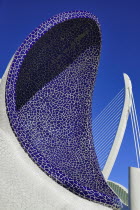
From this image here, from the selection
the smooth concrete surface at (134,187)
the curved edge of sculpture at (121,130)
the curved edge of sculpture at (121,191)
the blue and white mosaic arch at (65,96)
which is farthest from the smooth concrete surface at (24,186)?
the curved edge of sculpture at (121,191)

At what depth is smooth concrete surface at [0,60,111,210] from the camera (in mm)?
2395

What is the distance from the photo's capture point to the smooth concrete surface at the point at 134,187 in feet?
20.3

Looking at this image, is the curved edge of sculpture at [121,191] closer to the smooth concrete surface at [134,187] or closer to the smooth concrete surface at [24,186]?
the smooth concrete surface at [134,187]

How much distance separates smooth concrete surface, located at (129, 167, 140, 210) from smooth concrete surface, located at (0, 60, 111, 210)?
12.7 ft

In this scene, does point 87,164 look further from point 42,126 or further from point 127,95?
point 127,95

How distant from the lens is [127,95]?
10.6 m

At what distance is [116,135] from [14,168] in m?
7.72

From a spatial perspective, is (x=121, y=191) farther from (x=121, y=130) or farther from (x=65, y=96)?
(x=65, y=96)

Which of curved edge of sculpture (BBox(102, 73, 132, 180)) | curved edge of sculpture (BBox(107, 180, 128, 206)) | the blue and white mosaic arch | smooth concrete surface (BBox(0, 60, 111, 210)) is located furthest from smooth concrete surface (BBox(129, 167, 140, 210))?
curved edge of sculpture (BBox(107, 180, 128, 206))

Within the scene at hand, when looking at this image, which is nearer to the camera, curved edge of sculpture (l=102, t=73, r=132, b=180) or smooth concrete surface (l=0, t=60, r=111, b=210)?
smooth concrete surface (l=0, t=60, r=111, b=210)

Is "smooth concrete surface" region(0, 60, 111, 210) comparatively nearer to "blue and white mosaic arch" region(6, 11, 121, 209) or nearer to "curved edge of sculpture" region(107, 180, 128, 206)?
"blue and white mosaic arch" region(6, 11, 121, 209)

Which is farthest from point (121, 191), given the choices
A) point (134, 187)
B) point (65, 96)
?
point (65, 96)

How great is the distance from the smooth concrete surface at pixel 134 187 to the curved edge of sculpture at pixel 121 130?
9.68 ft

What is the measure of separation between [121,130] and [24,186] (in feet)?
25.7
